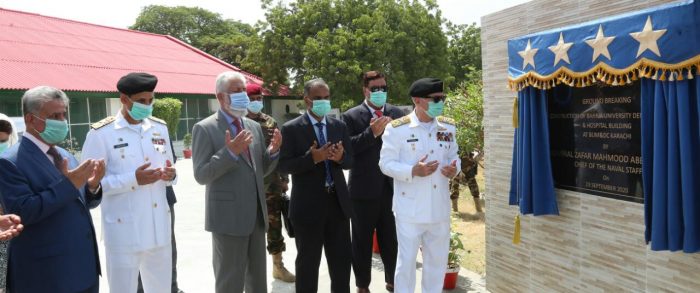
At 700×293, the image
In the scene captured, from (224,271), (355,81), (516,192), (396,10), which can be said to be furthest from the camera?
(396,10)

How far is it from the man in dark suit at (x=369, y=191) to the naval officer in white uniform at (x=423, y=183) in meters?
0.48

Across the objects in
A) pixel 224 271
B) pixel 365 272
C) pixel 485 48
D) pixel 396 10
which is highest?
pixel 396 10

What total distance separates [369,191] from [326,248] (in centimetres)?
66

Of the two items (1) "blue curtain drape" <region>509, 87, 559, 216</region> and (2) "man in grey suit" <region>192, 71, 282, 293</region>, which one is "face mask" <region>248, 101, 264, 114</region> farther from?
(1) "blue curtain drape" <region>509, 87, 559, 216</region>

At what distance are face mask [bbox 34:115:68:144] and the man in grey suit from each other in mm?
906

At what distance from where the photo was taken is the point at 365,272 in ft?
15.0

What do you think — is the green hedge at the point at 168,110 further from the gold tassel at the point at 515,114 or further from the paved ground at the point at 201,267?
the gold tassel at the point at 515,114

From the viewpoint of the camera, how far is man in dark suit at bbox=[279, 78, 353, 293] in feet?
13.0

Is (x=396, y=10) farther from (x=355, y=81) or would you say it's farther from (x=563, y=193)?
(x=563, y=193)

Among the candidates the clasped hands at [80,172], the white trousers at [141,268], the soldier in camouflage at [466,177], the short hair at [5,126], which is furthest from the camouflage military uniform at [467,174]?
the clasped hands at [80,172]

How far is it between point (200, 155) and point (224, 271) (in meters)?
0.80

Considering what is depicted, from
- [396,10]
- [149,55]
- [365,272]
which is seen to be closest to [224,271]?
[365,272]

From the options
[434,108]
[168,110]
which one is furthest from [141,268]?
[168,110]

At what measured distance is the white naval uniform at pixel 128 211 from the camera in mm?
3250
